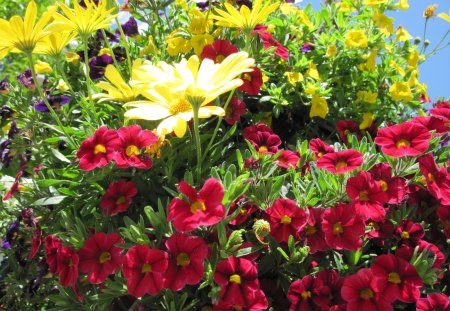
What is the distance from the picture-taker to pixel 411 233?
1401mm

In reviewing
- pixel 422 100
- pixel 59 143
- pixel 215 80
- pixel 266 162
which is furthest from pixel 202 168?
pixel 422 100

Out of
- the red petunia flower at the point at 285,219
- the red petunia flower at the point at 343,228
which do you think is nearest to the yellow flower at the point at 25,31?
the red petunia flower at the point at 285,219

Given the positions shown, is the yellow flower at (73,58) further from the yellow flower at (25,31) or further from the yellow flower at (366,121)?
the yellow flower at (366,121)

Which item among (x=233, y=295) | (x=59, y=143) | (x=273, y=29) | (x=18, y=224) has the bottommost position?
(x=18, y=224)

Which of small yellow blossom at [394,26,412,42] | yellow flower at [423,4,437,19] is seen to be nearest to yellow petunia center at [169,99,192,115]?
small yellow blossom at [394,26,412,42]

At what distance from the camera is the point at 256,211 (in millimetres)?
1432

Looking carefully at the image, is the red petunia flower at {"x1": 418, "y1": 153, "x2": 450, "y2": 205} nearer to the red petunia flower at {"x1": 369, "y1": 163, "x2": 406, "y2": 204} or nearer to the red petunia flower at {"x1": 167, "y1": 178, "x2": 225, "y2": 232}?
the red petunia flower at {"x1": 369, "y1": 163, "x2": 406, "y2": 204}

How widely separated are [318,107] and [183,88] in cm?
87

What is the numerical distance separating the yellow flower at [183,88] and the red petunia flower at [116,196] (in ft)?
0.79

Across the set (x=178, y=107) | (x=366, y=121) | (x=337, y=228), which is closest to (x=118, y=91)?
(x=178, y=107)

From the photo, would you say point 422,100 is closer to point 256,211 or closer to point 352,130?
point 352,130

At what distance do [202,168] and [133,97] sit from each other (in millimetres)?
270

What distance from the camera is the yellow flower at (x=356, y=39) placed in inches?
78.4

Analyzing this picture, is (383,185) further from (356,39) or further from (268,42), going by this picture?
(356,39)
